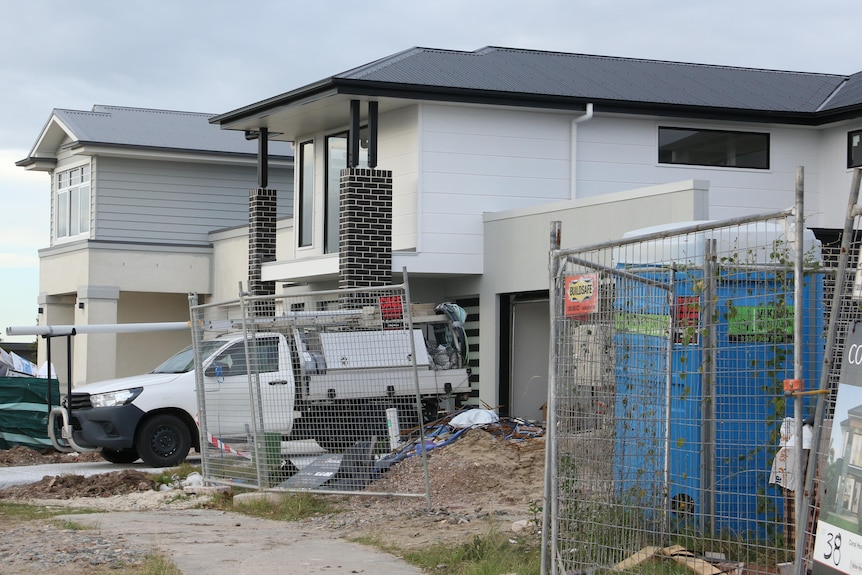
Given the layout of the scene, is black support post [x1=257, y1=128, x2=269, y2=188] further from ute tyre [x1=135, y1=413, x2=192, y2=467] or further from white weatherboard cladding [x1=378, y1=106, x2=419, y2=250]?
ute tyre [x1=135, y1=413, x2=192, y2=467]

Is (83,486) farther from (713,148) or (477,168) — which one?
(713,148)

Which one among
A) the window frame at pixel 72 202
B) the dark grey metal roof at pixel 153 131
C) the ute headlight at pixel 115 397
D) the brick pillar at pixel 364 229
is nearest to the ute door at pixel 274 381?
the ute headlight at pixel 115 397

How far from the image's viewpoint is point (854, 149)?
→ 21500mm

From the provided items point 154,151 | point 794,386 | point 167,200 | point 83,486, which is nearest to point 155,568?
point 794,386

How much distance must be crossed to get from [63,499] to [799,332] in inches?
378

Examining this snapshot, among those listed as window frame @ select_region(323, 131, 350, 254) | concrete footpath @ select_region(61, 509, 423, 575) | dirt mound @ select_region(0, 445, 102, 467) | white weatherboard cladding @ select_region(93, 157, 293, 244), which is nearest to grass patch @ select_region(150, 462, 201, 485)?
concrete footpath @ select_region(61, 509, 423, 575)

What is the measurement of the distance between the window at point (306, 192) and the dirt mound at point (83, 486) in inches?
381

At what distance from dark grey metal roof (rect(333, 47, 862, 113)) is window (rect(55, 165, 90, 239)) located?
11967 millimetres

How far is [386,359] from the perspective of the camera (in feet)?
36.5

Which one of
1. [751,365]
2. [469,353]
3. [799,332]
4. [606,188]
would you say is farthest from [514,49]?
[799,332]

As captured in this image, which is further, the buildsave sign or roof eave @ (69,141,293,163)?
roof eave @ (69,141,293,163)

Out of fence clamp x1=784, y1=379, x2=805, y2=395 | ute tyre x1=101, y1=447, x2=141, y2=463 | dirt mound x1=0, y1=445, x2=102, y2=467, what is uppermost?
fence clamp x1=784, y1=379, x2=805, y2=395

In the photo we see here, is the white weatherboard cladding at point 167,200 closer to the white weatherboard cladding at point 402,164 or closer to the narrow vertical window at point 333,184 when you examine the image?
the narrow vertical window at point 333,184

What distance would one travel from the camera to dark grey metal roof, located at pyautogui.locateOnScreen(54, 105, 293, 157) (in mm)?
29469
